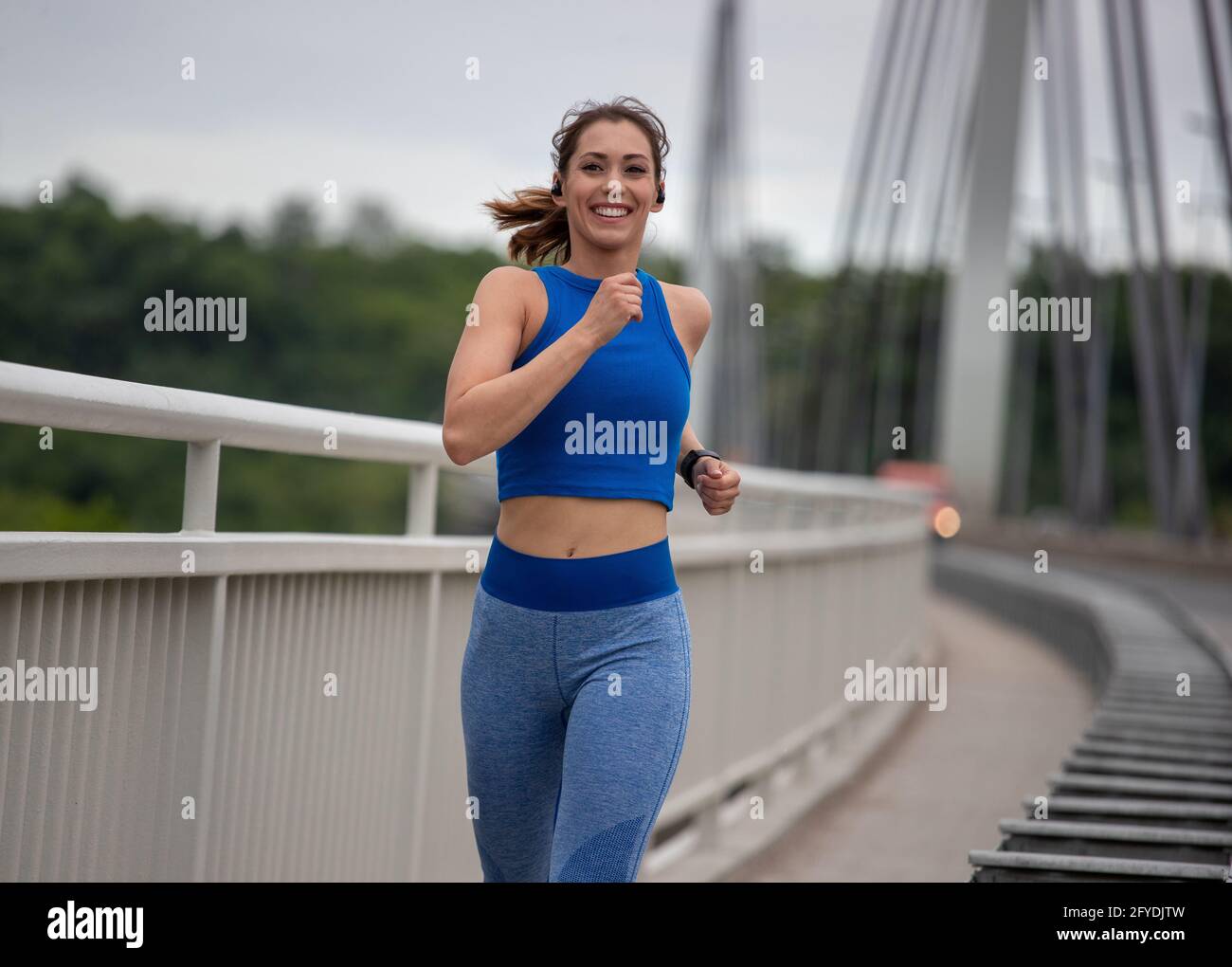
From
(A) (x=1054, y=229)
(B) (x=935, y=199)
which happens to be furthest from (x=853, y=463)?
(A) (x=1054, y=229)

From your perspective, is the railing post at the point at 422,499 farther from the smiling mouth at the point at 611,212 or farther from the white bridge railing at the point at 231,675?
the smiling mouth at the point at 611,212

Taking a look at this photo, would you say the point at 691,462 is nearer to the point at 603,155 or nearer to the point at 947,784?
the point at 603,155

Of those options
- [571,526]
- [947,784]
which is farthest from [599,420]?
[947,784]

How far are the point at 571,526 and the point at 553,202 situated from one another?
0.60 m

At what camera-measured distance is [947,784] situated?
862 cm

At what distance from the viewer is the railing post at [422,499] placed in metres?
3.83

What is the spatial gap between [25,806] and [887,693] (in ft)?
28.4

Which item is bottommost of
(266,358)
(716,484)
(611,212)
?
(716,484)

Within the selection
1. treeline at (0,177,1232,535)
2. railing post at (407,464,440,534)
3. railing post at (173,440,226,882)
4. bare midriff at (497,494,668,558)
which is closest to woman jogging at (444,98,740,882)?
bare midriff at (497,494,668,558)

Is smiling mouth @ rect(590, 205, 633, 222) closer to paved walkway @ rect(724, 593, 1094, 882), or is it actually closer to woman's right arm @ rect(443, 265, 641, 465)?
woman's right arm @ rect(443, 265, 641, 465)

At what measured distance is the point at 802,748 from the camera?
26.9 feet

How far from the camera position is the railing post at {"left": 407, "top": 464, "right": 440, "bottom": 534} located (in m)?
3.83
